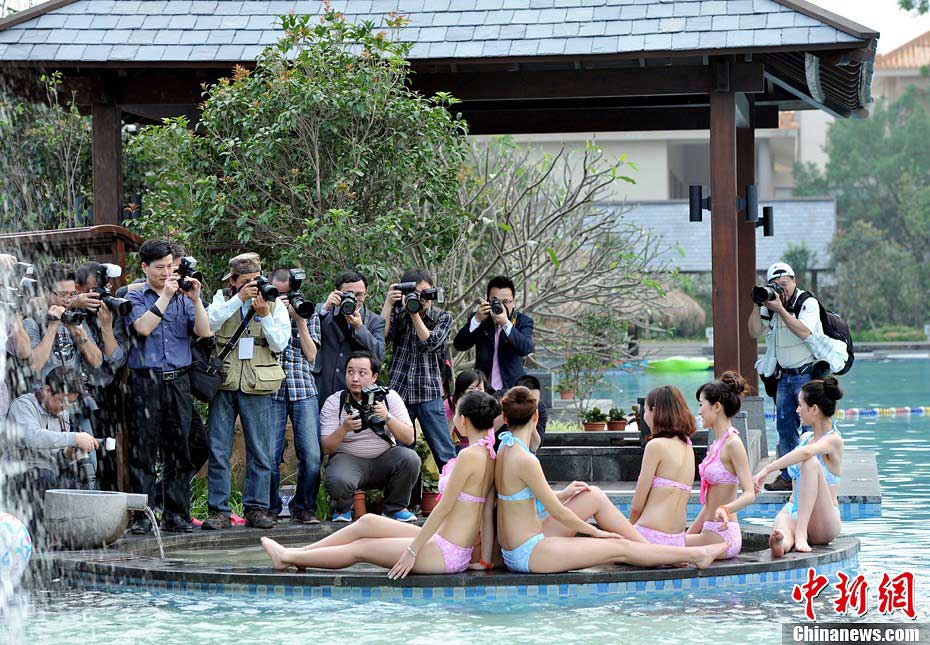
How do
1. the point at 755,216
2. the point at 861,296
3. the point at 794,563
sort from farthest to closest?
the point at 861,296 < the point at 755,216 < the point at 794,563

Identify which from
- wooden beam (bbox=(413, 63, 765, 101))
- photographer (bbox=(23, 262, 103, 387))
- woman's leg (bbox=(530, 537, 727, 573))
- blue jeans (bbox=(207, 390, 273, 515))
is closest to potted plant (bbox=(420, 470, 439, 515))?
blue jeans (bbox=(207, 390, 273, 515))

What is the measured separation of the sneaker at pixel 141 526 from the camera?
8.12 m

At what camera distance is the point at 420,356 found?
9219 mm

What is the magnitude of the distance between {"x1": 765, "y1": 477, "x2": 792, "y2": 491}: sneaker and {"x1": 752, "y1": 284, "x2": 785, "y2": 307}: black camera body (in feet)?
4.26

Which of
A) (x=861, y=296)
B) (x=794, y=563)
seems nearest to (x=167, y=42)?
(x=794, y=563)

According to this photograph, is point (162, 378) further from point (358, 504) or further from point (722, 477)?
point (722, 477)

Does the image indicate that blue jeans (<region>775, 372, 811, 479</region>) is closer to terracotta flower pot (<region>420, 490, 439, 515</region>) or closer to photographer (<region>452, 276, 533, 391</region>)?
photographer (<region>452, 276, 533, 391</region>)

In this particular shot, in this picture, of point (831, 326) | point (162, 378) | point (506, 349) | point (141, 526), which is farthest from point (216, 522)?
point (831, 326)

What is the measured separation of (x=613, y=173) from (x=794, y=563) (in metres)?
6.90

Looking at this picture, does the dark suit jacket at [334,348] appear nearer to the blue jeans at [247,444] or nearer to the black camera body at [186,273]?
the blue jeans at [247,444]

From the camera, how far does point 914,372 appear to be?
88.6 feet

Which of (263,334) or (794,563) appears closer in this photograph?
(794,563)

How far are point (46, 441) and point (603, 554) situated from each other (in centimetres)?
330

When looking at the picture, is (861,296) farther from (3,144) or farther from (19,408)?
(19,408)
